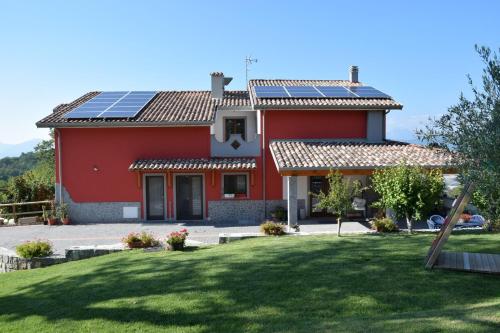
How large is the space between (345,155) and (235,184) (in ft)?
17.1

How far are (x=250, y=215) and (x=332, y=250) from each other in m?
8.66

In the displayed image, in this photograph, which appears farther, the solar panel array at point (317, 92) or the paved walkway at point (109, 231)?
the solar panel array at point (317, 92)

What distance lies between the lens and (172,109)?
20938 millimetres

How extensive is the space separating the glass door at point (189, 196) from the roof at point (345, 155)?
388 cm

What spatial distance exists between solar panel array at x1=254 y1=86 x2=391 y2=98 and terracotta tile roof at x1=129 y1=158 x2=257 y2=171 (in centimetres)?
351

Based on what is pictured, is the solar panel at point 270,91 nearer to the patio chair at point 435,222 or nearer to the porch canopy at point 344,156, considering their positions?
the porch canopy at point 344,156

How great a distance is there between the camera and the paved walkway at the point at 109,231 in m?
15.3

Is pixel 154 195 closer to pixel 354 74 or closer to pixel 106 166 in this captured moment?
pixel 106 166

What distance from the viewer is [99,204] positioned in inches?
762

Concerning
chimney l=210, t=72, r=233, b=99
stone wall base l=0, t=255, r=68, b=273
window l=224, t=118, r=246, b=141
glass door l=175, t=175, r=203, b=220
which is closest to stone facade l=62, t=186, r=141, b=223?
glass door l=175, t=175, r=203, b=220

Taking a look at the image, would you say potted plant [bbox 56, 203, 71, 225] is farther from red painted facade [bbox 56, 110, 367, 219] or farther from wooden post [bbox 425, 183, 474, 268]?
wooden post [bbox 425, 183, 474, 268]

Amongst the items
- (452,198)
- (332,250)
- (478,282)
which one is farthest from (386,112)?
(478,282)

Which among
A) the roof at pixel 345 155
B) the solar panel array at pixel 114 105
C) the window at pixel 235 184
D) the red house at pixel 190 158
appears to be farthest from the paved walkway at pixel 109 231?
the solar panel array at pixel 114 105

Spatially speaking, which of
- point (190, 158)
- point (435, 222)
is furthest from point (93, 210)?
point (435, 222)
